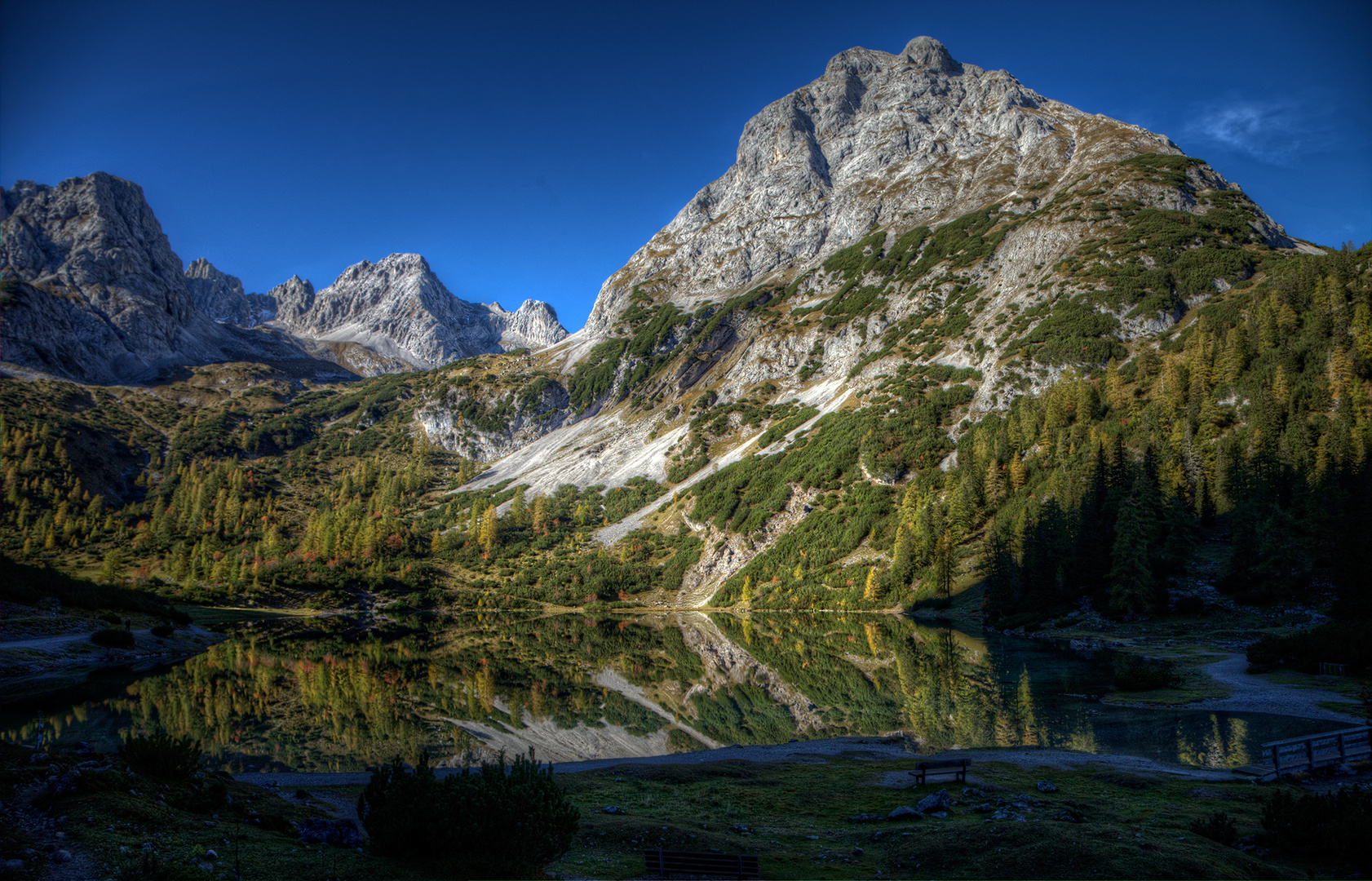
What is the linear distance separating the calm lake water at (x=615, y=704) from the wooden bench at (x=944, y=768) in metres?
7.19

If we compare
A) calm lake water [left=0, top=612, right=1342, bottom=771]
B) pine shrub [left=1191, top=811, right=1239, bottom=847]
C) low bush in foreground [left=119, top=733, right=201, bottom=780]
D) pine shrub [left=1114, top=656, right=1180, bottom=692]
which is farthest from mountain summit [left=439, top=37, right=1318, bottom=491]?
low bush in foreground [left=119, top=733, right=201, bottom=780]

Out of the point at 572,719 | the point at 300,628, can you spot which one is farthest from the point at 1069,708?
the point at 300,628

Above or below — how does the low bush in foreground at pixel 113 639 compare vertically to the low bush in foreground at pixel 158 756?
below

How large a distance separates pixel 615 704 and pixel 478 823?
27341 mm

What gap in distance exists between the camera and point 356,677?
1695 inches

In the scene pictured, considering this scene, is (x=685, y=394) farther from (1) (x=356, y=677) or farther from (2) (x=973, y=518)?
(1) (x=356, y=677)

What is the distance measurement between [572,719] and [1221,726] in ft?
92.7

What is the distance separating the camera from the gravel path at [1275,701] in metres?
23.7

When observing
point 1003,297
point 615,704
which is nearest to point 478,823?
point 615,704

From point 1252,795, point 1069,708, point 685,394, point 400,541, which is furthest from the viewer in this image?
point 685,394

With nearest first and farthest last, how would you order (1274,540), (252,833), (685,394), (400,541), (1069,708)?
(252,833) → (1069,708) → (1274,540) → (400,541) → (685,394)

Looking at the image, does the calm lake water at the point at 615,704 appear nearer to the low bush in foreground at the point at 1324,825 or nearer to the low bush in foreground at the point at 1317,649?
the low bush in foreground at the point at 1317,649

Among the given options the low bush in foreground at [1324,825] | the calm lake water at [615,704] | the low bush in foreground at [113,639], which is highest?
the low bush in foreground at [113,639]

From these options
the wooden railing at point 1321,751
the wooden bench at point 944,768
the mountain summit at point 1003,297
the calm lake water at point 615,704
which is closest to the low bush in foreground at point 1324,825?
the wooden railing at point 1321,751
